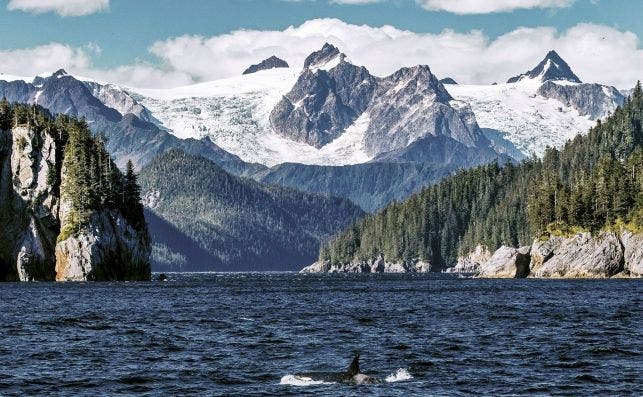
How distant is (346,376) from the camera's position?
53281 millimetres

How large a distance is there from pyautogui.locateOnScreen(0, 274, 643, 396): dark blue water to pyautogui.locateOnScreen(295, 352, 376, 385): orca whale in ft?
2.87

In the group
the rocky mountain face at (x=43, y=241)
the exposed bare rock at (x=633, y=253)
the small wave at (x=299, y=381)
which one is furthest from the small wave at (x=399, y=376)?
the exposed bare rock at (x=633, y=253)

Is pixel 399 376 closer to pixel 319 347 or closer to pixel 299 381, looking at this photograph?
pixel 299 381

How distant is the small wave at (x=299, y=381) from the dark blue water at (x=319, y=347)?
0.76 meters

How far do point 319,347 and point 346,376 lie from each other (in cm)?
1561

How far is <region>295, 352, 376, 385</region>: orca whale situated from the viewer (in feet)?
174

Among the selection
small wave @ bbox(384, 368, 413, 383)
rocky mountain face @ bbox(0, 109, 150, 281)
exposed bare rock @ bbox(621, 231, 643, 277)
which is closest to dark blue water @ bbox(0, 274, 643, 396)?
small wave @ bbox(384, 368, 413, 383)

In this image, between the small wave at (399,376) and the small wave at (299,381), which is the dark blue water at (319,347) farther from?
the small wave at (299,381)

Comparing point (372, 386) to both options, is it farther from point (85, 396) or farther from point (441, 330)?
point (441, 330)

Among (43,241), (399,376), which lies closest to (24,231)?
(43,241)

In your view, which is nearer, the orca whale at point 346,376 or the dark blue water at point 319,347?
the dark blue water at point 319,347

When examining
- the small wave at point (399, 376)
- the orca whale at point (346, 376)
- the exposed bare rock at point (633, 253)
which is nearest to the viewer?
the orca whale at point (346, 376)

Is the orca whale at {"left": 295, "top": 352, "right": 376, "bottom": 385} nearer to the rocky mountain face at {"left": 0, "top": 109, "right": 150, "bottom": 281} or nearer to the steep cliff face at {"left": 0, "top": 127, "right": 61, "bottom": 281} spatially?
the rocky mountain face at {"left": 0, "top": 109, "right": 150, "bottom": 281}

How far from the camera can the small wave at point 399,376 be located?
2141 inches
